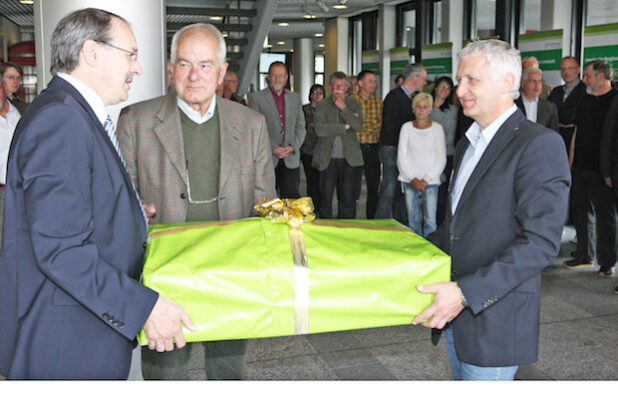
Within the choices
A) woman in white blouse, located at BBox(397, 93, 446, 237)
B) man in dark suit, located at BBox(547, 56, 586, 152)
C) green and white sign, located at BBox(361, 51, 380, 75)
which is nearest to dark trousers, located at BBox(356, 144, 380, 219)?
woman in white blouse, located at BBox(397, 93, 446, 237)

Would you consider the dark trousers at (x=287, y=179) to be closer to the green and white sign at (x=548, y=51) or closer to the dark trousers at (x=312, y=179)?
the dark trousers at (x=312, y=179)

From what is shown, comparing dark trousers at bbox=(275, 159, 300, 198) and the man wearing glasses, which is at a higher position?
the man wearing glasses

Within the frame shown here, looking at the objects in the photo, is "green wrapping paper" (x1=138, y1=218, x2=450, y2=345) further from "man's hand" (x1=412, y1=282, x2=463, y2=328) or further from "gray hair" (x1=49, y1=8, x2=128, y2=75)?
"gray hair" (x1=49, y1=8, x2=128, y2=75)

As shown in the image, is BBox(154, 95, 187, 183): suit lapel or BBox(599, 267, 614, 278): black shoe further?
BBox(599, 267, 614, 278): black shoe

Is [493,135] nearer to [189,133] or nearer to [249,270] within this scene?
[249,270]

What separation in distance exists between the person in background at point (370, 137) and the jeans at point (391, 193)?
540mm

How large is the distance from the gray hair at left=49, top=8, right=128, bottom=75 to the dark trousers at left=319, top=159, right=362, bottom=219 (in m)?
5.33

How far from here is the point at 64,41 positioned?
4.93 ft

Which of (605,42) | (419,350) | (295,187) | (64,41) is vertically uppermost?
(605,42)

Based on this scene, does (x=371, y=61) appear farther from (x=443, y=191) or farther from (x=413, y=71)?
(x=443, y=191)

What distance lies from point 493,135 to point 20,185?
124 cm

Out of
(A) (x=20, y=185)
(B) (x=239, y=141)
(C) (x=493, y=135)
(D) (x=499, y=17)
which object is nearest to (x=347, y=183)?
(D) (x=499, y=17)

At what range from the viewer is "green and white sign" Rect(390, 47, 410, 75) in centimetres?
1349

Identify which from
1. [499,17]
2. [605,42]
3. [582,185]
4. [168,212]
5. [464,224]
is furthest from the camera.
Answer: [499,17]
